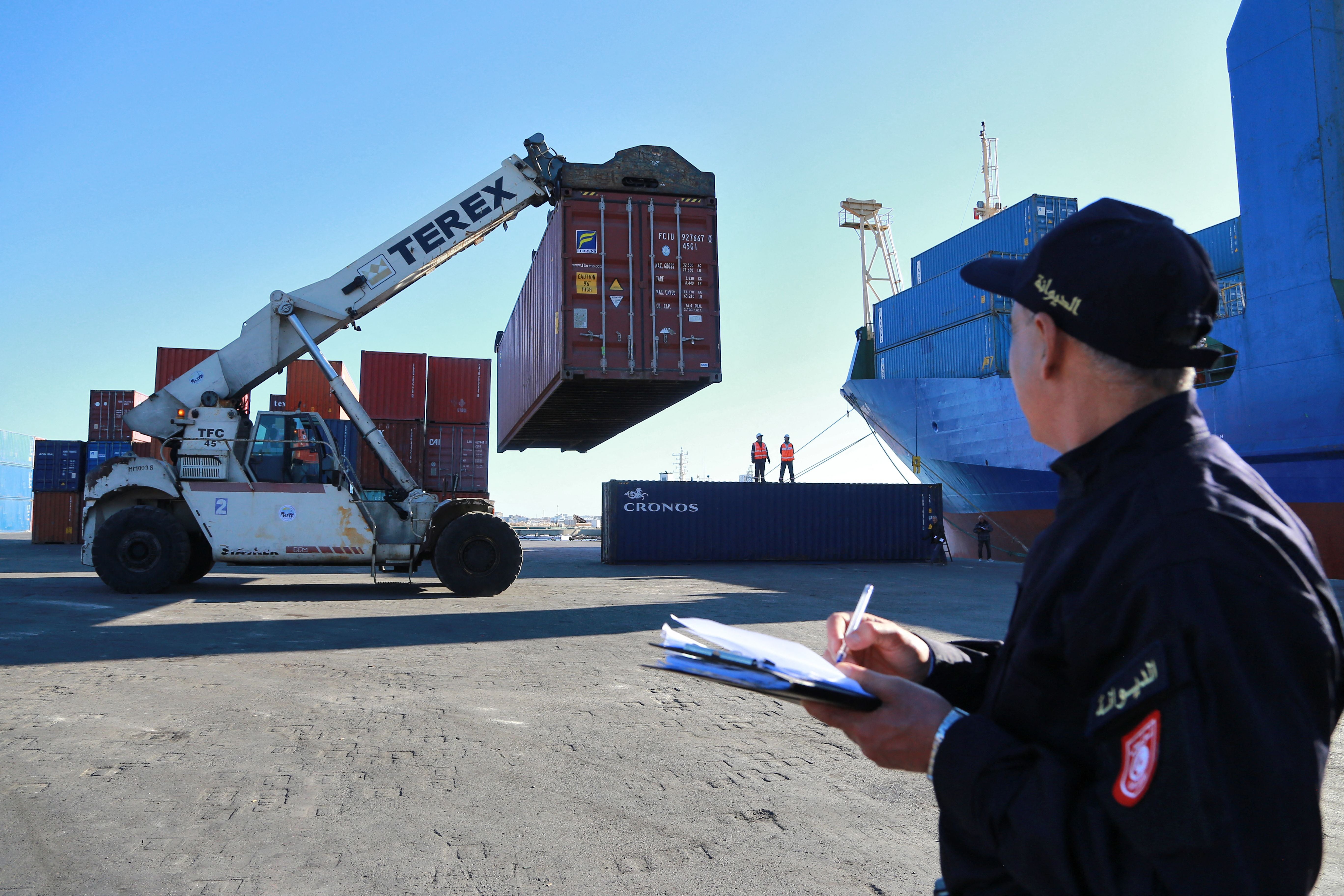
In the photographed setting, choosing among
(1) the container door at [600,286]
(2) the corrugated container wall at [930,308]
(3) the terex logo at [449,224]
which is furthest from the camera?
(2) the corrugated container wall at [930,308]

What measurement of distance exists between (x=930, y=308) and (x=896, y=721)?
24.4 meters

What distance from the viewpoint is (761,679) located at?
1.16 metres

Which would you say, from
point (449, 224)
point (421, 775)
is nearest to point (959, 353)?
point (449, 224)

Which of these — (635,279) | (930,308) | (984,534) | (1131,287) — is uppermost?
(930,308)

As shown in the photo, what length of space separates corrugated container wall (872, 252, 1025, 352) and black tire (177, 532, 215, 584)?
1812 cm

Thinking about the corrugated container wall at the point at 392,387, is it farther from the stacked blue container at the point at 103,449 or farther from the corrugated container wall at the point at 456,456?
the stacked blue container at the point at 103,449

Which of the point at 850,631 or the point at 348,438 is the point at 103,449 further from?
the point at 850,631

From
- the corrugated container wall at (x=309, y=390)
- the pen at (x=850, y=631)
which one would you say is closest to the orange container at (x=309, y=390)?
the corrugated container wall at (x=309, y=390)

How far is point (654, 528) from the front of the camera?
2141cm

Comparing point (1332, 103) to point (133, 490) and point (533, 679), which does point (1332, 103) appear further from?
point (133, 490)

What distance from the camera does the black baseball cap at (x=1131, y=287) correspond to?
1041 millimetres

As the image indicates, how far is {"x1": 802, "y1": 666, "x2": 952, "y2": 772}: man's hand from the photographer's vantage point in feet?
3.76

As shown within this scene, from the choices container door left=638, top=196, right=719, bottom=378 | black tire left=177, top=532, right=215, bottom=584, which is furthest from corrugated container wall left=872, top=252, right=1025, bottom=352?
black tire left=177, top=532, right=215, bottom=584

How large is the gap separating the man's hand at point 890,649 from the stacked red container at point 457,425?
19.7 m
